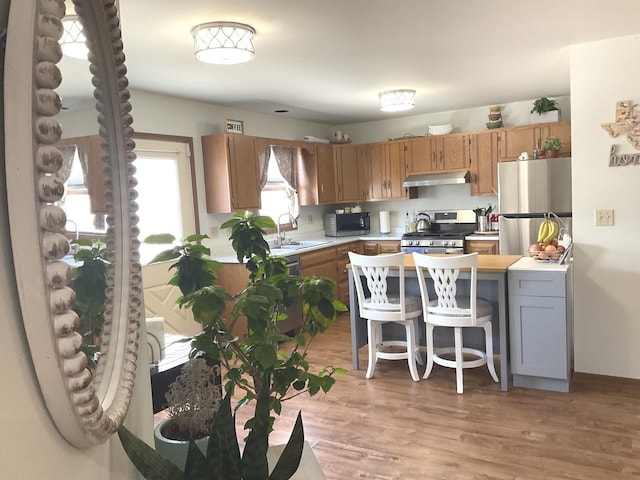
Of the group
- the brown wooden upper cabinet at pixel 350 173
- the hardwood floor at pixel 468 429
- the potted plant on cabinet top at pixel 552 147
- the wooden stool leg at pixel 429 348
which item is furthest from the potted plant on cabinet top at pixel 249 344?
the brown wooden upper cabinet at pixel 350 173

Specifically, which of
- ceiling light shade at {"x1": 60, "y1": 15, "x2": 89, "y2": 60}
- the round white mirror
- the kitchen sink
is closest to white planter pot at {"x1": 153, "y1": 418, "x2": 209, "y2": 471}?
the round white mirror

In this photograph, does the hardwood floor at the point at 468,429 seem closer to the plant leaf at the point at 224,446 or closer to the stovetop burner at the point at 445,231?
the plant leaf at the point at 224,446

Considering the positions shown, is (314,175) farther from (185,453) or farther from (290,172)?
(185,453)

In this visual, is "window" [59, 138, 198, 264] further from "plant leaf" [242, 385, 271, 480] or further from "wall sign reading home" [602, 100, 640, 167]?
"wall sign reading home" [602, 100, 640, 167]

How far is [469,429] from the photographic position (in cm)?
303

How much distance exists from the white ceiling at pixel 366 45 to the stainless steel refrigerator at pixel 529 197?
0.82 m

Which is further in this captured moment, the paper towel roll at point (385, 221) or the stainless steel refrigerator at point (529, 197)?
the paper towel roll at point (385, 221)

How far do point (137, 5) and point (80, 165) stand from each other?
199cm

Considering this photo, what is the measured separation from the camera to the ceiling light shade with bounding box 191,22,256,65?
2.83 metres

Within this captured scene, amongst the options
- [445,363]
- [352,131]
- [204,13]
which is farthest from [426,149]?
[204,13]

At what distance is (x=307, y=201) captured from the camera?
6480mm

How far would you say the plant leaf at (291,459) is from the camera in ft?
3.37

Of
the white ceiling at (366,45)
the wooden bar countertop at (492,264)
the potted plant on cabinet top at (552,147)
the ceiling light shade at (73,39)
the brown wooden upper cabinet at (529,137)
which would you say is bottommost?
the wooden bar countertop at (492,264)

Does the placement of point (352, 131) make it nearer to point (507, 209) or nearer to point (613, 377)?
point (507, 209)
